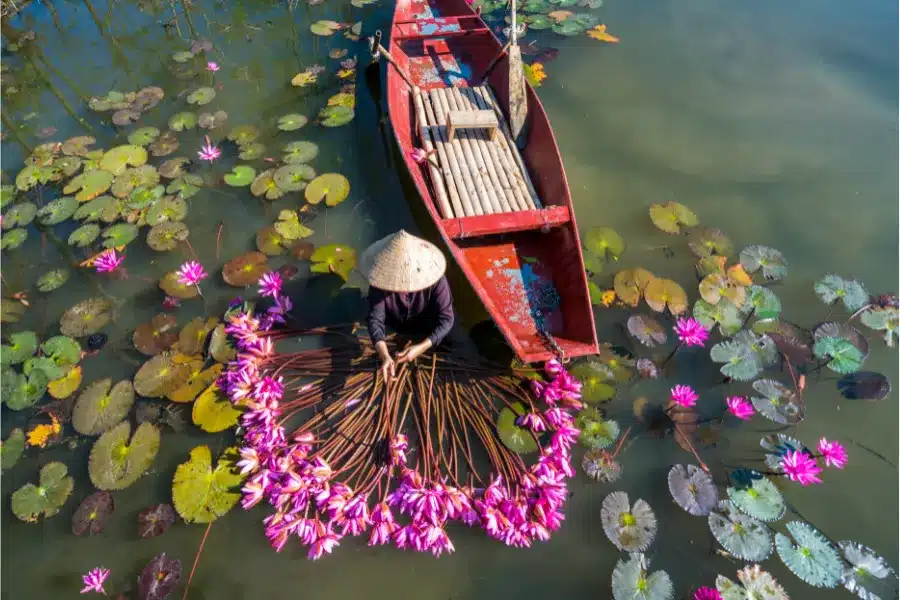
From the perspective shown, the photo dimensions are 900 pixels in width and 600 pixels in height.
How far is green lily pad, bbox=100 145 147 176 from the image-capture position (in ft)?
18.9

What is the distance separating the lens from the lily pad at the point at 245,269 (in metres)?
4.80

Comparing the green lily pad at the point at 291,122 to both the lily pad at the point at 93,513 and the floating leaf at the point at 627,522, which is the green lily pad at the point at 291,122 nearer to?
the lily pad at the point at 93,513

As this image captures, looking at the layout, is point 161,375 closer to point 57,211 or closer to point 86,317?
point 86,317

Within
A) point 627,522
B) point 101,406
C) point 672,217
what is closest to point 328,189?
point 101,406

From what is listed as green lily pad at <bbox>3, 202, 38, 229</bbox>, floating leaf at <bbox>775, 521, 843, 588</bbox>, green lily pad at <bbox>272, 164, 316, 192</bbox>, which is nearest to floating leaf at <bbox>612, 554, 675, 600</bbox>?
floating leaf at <bbox>775, 521, 843, 588</bbox>

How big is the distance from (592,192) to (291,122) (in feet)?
13.5

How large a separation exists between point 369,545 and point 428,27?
6717 millimetres

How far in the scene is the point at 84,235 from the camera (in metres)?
5.13

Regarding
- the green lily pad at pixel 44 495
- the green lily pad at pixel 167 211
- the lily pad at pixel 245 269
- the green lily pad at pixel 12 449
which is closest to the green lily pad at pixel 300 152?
the green lily pad at pixel 167 211

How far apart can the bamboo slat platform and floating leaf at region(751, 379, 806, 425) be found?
2.58 metres

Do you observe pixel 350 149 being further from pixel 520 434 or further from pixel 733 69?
pixel 733 69

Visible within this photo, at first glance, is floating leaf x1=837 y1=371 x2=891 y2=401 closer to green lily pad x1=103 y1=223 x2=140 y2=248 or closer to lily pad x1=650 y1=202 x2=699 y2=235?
lily pad x1=650 y1=202 x2=699 y2=235

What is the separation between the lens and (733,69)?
23.4 feet

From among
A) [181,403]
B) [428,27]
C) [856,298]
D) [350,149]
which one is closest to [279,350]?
[181,403]
